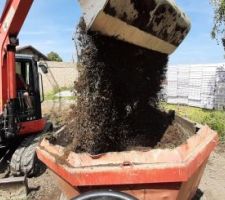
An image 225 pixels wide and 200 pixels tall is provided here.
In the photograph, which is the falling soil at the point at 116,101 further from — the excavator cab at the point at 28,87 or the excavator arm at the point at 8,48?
the excavator cab at the point at 28,87

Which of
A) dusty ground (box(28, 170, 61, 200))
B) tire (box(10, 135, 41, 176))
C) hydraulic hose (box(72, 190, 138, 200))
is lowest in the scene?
dusty ground (box(28, 170, 61, 200))

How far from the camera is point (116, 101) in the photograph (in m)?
4.73

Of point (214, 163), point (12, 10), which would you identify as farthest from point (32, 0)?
point (214, 163)

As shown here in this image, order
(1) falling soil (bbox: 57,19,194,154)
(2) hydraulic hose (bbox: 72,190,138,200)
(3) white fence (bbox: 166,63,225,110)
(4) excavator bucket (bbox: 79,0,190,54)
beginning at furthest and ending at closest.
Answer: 1. (3) white fence (bbox: 166,63,225,110)
2. (1) falling soil (bbox: 57,19,194,154)
3. (4) excavator bucket (bbox: 79,0,190,54)
4. (2) hydraulic hose (bbox: 72,190,138,200)

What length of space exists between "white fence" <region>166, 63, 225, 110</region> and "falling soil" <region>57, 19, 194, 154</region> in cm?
1221

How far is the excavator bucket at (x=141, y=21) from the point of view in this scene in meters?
3.78

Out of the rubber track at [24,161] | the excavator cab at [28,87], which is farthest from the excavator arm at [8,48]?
the rubber track at [24,161]

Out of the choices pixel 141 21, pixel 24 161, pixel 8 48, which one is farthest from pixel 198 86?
pixel 141 21

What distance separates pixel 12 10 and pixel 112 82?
2.77 meters

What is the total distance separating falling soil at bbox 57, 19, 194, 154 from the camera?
4.27 metres

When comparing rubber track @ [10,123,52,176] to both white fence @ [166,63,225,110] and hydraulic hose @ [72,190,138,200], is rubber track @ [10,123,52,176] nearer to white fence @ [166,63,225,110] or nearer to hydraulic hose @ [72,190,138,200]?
hydraulic hose @ [72,190,138,200]

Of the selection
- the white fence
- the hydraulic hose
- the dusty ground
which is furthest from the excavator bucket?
the white fence

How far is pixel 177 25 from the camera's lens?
17.2ft

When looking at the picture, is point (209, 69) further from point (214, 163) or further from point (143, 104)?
point (143, 104)
